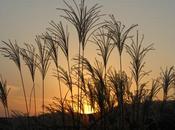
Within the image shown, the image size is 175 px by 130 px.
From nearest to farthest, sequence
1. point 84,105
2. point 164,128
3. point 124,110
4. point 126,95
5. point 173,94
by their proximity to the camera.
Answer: point 84,105 < point 124,110 < point 126,95 < point 164,128 < point 173,94

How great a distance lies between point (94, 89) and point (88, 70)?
1.06 feet

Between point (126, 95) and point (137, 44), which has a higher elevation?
point (137, 44)

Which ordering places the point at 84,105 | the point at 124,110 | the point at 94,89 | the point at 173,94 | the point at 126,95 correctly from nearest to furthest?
the point at 94,89 → the point at 84,105 → the point at 124,110 → the point at 126,95 → the point at 173,94

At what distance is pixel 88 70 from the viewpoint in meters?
7.74

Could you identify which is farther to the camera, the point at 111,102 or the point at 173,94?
the point at 173,94

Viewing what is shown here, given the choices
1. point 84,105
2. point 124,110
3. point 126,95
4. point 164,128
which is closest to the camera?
point 84,105

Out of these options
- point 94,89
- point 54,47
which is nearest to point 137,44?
point 54,47

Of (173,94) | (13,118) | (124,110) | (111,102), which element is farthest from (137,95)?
(173,94)

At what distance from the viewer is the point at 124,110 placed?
8820 millimetres

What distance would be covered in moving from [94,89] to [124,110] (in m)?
1.30

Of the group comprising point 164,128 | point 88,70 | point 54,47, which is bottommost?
point 164,128

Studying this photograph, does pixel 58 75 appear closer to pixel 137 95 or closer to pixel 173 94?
pixel 137 95

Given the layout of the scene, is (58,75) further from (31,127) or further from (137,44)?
(137,44)

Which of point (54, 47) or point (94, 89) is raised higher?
point (54, 47)
